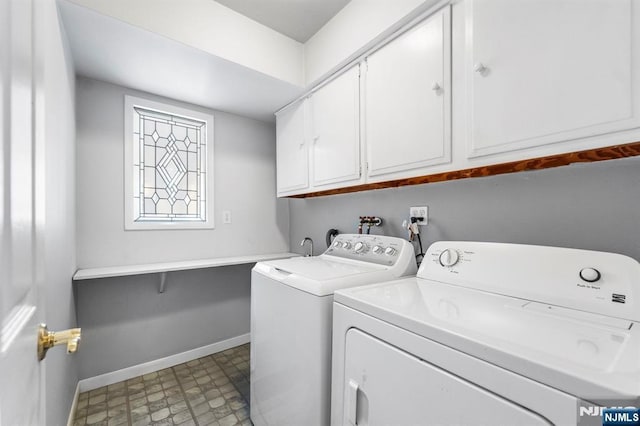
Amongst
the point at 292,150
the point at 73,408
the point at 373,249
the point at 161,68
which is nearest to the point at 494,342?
the point at 373,249

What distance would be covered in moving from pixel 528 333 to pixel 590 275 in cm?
41

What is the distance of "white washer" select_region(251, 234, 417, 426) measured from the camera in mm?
1098

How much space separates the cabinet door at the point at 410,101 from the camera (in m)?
1.29

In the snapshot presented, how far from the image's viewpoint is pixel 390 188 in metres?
1.89

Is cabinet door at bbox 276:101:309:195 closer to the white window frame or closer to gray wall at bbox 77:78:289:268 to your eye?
gray wall at bbox 77:78:289:268

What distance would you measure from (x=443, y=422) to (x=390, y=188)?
1.39 metres

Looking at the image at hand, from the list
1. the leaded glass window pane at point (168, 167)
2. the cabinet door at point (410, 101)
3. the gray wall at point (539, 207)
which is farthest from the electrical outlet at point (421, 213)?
the leaded glass window pane at point (168, 167)

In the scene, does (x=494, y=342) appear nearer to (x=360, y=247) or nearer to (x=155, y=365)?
(x=360, y=247)

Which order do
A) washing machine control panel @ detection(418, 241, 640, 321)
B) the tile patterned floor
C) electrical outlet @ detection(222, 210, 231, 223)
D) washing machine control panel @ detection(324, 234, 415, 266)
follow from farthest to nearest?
electrical outlet @ detection(222, 210, 231, 223), the tile patterned floor, washing machine control panel @ detection(324, 234, 415, 266), washing machine control panel @ detection(418, 241, 640, 321)

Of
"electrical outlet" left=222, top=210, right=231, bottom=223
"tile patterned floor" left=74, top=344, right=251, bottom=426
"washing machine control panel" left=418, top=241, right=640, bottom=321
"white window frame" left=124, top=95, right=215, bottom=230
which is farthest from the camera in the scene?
"electrical outlet" left=222, top=210, right=231, bottom=223

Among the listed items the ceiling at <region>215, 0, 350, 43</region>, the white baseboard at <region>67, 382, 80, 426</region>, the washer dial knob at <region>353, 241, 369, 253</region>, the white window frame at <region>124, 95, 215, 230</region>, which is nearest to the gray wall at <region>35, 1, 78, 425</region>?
the white baseboard at <region>67, 382, 80, 426</region>

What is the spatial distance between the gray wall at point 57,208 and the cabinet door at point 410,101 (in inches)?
56.3

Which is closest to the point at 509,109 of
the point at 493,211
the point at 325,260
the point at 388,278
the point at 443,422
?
the point at 493,211

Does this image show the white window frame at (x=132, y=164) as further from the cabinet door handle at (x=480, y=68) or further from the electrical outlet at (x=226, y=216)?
the cabinet door handle at (x=480, y=68)
